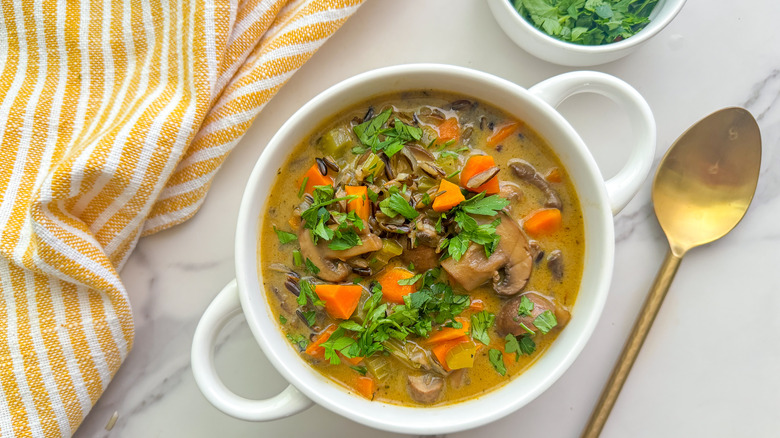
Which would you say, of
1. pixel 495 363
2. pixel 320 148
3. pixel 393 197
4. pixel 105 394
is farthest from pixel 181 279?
pixel 495 363

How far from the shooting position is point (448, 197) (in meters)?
2.15

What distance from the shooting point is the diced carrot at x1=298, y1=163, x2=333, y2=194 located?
7.34ft

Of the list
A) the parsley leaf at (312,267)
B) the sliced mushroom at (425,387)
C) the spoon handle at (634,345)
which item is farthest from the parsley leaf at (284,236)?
the spoon handle at (634,345)

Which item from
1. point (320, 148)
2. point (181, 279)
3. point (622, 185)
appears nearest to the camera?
point (622, 185)

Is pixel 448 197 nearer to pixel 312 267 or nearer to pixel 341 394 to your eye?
pixel 312 267

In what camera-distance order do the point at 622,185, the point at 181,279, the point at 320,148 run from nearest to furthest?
the point at 622,185
the point at 320,148
the point at 181,279

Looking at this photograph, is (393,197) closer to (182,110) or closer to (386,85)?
(386,85)

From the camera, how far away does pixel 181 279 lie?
2654 millimetres

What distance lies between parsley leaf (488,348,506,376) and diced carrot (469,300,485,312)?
0.53 feet

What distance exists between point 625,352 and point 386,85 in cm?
153

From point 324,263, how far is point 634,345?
4.58ft

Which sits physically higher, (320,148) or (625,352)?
(320,148)

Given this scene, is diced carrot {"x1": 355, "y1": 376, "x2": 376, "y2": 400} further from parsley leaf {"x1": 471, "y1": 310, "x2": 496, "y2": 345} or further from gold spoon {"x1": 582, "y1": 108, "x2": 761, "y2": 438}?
gold spoon {"x1": 582, "y1": 108, "x2": 761, "y2": 438}

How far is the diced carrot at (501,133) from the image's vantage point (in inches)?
90.4
